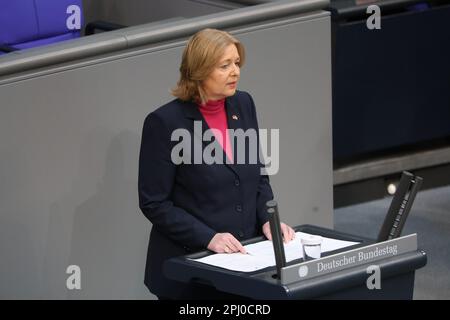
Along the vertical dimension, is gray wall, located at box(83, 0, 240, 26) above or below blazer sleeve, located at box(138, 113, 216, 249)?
above

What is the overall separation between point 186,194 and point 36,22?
1.88 m

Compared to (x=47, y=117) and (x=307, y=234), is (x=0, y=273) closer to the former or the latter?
(x=47, y=117)

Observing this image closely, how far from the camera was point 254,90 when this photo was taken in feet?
17.3

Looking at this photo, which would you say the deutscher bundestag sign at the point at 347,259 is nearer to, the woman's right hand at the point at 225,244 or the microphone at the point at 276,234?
the microphone at the point at 276,234

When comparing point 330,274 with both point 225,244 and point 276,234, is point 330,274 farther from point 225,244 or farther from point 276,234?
point 225,244

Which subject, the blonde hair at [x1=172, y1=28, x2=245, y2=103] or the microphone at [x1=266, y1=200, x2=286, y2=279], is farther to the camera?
the blonde hair at [x1=172, y1=28, x2=245, y2=103]

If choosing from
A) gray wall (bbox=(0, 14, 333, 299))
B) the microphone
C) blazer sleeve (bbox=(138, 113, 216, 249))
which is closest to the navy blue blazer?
blazer sleeve (bbox=(138, 113, 216, 249))

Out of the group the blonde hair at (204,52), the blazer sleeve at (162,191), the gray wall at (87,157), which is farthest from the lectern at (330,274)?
the gray wall at (87,157)

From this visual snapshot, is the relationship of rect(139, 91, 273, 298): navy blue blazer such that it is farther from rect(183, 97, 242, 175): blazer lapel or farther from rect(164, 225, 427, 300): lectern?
rect(164, 225, 427, 300): lectern

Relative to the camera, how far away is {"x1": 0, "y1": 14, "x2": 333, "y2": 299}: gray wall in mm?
4648

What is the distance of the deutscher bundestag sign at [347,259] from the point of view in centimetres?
356

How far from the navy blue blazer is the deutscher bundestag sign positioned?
1.58 feet

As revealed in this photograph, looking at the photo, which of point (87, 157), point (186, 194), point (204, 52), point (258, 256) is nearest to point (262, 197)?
point (186, 194)
